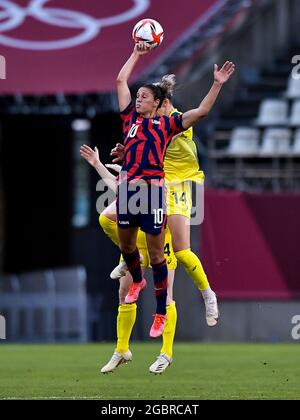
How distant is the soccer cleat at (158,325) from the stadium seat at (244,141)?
12.1 m

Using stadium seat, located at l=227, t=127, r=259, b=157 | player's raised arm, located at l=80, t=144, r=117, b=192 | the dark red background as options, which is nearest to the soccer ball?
player's raised arm, located at l=80, t=144, r=117, b=192

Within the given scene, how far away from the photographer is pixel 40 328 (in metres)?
25.1

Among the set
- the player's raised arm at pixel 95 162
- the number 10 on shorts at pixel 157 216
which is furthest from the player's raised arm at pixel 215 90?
the player's raised arm at pixel 95 162

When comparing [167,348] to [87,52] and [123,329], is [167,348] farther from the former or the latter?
[87,52]

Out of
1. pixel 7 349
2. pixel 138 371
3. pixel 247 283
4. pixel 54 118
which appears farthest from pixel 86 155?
pixel 54 118

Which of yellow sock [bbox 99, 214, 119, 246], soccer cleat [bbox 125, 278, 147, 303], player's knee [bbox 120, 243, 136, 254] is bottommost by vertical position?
soccer cleat [bbox 125, 278, 147, 303]

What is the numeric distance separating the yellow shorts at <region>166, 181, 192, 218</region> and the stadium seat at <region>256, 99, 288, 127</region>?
12556mm

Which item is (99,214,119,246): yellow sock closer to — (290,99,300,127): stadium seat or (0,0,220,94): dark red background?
(0,0,220,94): dark red background

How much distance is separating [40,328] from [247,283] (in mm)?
5733

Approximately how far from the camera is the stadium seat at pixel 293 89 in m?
25.8

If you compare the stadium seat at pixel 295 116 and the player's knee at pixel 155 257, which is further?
the stadium seat at pixel 295 116

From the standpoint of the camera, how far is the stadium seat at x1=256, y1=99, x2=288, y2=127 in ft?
83.0

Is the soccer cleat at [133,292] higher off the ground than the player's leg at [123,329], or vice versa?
the soccer cleat at [133,292]

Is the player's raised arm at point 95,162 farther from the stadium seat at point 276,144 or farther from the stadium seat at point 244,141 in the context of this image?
the stadium seat at point 244,141
